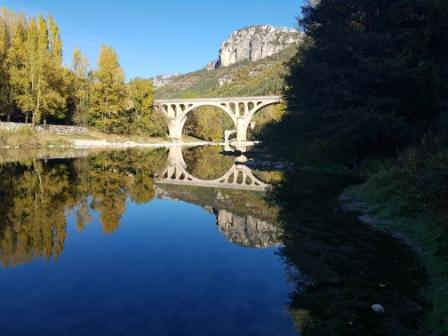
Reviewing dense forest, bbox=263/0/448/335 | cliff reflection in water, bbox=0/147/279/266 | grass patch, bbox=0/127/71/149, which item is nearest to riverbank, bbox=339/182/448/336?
dense forest, bbox=263/0/448/335

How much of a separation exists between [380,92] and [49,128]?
3876 cm

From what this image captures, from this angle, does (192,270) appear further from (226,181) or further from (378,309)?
(226,181)

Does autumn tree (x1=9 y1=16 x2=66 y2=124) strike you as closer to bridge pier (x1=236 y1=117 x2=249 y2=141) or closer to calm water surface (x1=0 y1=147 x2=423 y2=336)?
calm water surface (x1=0 y1=147 x2=423 y2=336)

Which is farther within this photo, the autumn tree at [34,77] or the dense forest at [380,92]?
the autumn tree at [34,77]

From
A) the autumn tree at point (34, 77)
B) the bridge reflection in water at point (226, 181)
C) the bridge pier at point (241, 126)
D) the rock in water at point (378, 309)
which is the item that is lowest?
the rock in water at point (378, 309)

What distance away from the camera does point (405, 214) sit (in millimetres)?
9227

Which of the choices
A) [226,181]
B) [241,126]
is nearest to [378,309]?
[226,181]

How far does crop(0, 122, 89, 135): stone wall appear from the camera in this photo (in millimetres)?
39438

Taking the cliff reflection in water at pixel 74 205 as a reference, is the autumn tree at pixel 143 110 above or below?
above

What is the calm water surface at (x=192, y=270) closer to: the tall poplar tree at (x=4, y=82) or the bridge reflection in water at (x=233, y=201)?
the bridge reflection in water at (x=233, y=201)

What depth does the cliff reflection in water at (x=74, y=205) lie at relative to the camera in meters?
7.88

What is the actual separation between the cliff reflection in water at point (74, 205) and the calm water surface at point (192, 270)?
55mm

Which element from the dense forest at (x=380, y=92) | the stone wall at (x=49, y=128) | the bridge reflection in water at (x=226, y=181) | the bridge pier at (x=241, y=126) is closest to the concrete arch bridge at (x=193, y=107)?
the bridge pier at (x=241, y=126)

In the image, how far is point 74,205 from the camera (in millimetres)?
11555
